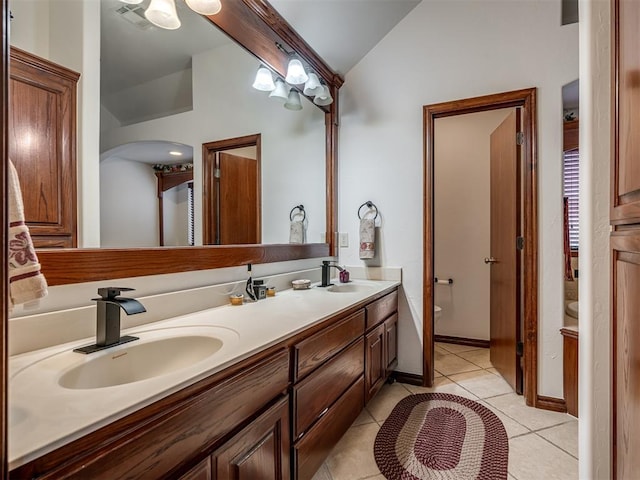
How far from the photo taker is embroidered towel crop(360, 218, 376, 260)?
8.40 ft

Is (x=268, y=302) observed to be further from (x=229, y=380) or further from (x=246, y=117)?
(x=246, y=117)

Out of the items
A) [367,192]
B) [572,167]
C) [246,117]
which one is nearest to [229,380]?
[246,117]

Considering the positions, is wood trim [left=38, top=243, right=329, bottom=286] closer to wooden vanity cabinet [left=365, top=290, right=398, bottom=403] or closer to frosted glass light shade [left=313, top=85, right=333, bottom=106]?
wooden vanity cabinet [left=365, top=290, right=398, bottom=403]

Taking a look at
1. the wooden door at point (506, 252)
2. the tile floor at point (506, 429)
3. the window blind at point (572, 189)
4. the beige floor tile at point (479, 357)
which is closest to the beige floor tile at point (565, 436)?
the tile floor at point (506, 429)

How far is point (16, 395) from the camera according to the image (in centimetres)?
70

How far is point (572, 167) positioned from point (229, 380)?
337 centimetres

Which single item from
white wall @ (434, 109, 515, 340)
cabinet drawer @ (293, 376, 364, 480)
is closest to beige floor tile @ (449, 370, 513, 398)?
white wall @ (434, 109, 515, 340)

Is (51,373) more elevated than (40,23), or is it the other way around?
(40,23)

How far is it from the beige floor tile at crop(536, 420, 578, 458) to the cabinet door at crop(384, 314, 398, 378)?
907 millimetres

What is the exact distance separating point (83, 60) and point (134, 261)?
70cm

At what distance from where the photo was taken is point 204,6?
150cm

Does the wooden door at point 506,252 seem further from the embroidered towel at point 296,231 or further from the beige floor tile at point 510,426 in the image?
the embroidered towel at point 296,231

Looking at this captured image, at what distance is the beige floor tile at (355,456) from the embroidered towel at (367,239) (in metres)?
1.15

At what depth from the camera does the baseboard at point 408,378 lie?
2.52 m
